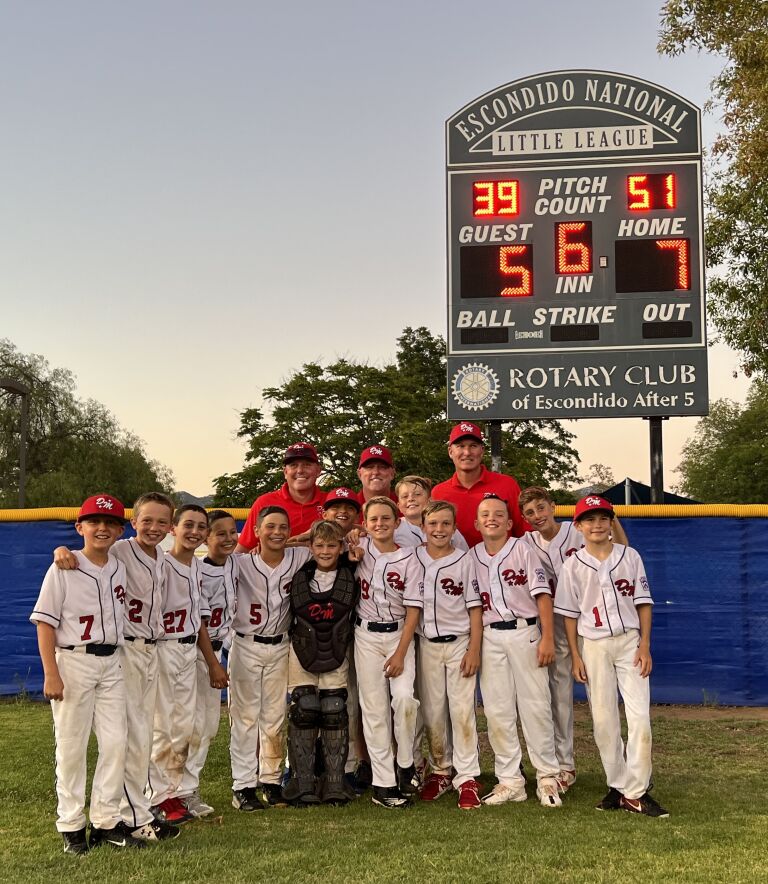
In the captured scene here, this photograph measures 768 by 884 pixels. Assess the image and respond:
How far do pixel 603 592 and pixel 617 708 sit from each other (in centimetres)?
63

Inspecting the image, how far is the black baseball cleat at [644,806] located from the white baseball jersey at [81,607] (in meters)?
2.90

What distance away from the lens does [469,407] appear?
363 inches

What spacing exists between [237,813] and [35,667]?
15.1 feet

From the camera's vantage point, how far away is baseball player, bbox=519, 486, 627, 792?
18.8ft

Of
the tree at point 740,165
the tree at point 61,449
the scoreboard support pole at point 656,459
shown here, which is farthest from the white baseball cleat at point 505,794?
the tree at point 61,449

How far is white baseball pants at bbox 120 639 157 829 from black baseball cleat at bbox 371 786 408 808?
4.39 ft

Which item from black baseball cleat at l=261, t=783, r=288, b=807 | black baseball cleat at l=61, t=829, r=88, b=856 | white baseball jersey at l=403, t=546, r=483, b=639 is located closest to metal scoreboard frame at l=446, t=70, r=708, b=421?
white baseball jersey at l=403, t=546, r=483, b=639

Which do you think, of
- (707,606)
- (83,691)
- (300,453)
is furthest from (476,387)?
(83,691)

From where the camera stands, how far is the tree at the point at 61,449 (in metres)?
38.8

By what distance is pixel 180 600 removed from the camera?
510 centimetres

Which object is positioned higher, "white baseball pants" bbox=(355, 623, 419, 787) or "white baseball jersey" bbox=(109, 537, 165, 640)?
"white baseball jersey" bbox=(109, 537, 165, 640)

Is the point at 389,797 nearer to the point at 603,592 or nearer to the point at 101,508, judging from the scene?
the point at 603,592

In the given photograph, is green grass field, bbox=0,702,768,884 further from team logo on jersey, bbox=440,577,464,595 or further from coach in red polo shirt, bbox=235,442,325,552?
coach in red polo shirt, bbox=235,442,325,552

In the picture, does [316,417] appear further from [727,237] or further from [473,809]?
[473,809]
